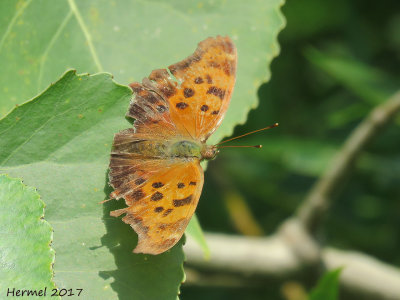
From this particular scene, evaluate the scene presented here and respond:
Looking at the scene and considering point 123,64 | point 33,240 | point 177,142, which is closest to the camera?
point 33,240

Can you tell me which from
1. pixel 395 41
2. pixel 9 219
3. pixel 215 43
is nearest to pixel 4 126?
pixel 9 219

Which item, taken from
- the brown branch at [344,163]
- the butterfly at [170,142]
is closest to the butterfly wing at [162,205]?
the butterfly at [170,142]

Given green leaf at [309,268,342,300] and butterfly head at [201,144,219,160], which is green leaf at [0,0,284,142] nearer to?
butterfly head at [201,144,219,160]

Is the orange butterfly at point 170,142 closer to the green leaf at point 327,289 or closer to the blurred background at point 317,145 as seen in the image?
the green leaf at point 327,289

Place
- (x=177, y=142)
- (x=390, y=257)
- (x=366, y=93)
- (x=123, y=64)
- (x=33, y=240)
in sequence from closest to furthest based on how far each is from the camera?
1. (x=33, y=240)
2. (x=123, y=64)
3. (x=177, y=142)
4. (x=366, y=93)
5. (x=390, y=257)

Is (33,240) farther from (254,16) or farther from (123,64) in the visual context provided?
(254,16)

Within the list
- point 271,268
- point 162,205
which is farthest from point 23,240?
point 271,268

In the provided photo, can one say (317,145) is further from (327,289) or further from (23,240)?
(23,240)
